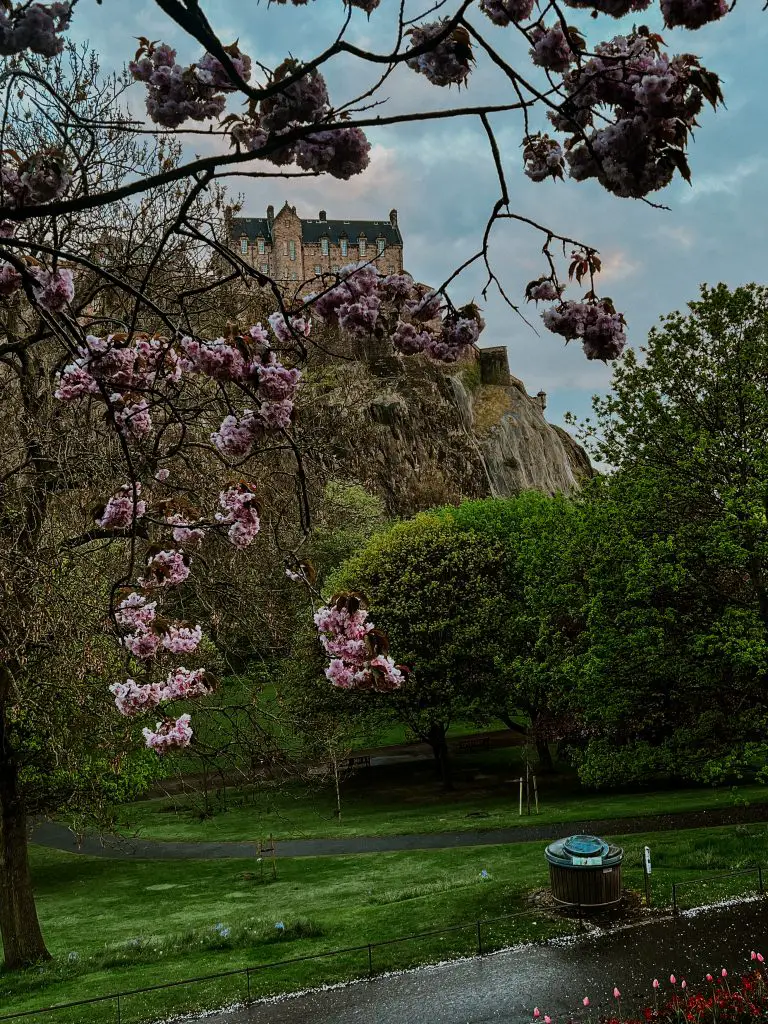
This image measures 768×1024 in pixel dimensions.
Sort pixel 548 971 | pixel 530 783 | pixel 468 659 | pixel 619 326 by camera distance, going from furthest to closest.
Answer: pixel 468 659
pixel 530 783
pixel 548 971
pixel 619 326

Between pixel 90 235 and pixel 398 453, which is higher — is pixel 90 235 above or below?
below

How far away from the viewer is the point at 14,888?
15.7 m

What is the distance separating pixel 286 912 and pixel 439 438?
60.2m

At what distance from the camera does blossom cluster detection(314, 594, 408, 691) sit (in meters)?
4.89

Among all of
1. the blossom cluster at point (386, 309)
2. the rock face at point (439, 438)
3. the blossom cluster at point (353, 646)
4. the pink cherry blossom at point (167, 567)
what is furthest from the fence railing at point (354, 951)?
the rock face at point (439, 438)

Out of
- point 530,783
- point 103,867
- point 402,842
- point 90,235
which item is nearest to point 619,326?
point 90,235

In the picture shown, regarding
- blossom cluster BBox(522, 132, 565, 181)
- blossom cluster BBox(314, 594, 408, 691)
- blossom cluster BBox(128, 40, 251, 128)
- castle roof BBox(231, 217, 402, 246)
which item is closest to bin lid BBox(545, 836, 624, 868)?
blossom cluster BBox(314, 594, 408, 691)

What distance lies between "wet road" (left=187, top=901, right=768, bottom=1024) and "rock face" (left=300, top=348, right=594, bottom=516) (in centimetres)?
5351

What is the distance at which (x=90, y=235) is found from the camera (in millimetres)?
16969

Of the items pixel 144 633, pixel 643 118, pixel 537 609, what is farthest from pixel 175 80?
pixel 537 609

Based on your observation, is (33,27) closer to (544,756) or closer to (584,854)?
(584,854)

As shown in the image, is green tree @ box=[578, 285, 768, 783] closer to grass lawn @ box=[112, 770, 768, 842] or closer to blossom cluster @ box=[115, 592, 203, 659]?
grass lawn @ box=[112, 770, 768, 842]

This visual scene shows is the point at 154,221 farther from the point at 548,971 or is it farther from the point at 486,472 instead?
the point at 486,472

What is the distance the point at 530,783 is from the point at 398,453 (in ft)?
149
